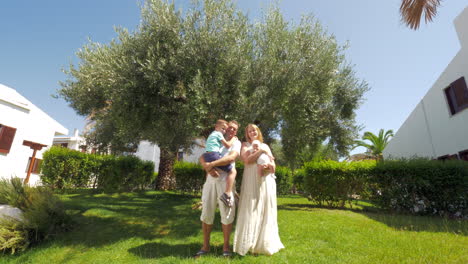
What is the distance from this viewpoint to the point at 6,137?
14.3m

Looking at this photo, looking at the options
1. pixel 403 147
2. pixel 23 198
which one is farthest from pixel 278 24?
→ pixel 403 147

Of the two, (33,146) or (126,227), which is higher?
(33,146)

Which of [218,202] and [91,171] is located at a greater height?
[91,171]

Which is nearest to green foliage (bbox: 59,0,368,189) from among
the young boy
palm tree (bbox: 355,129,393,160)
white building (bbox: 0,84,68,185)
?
the young boy

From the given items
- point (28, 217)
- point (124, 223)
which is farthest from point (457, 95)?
point (28, 217)

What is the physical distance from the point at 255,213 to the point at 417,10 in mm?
9430

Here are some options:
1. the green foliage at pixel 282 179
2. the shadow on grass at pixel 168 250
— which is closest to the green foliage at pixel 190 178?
the green foliage at pixel 282 179

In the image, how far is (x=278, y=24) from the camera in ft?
26.3

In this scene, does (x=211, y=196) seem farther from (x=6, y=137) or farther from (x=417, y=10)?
(x=6, y=137)

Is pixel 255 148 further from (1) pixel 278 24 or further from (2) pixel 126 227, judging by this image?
(1) pixel 278 24

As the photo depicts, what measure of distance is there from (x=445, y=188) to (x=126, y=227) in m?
11.4

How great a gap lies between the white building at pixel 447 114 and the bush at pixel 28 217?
46.3ft

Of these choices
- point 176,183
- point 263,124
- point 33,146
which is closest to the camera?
point 263,124

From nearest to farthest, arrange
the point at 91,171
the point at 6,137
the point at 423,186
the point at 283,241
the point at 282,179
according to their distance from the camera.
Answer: the point at 283,241, the point at 423,186, the point at 91,171, the point at 6,137, the point at 282,179
